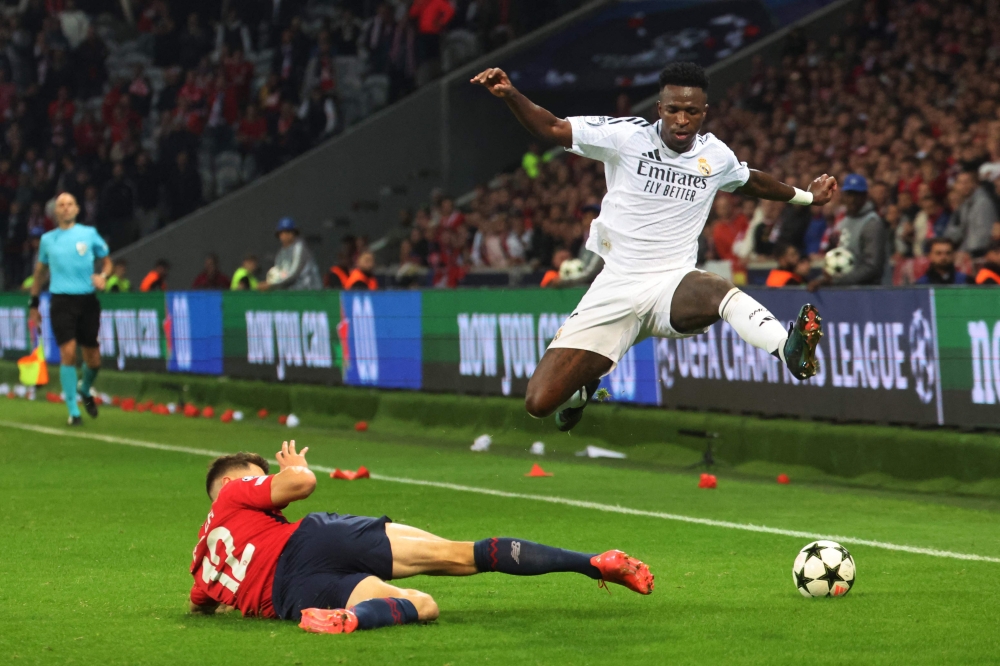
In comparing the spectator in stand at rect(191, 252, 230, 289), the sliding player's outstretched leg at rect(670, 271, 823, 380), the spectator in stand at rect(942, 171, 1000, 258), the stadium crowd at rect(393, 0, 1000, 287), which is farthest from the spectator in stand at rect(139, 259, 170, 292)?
the sliding player's outstretched leg at rect(670, 271, 823, 380)

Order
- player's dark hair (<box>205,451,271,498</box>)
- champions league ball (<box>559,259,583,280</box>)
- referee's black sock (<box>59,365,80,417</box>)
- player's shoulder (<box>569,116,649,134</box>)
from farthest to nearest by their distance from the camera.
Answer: referee's black sock (<box>59,365,80,417</box>) < champions league ball (<box>559,259,583,280</box>) < player's shoulder (<box>569,116,649,134</box>) < player's dark hair (<box>205,451,271,498</box>)

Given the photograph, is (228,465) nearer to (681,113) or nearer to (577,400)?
(577,400)

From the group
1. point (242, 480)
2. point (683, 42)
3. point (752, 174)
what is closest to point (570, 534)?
point (752, 174)

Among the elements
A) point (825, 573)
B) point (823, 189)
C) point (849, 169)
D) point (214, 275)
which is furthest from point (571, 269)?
point (214, 275)

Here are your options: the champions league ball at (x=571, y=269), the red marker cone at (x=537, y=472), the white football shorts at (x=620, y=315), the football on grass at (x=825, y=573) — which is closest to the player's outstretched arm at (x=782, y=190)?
the white football shorts at (x=620, y=315)

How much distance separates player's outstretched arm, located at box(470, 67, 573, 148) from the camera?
766cm

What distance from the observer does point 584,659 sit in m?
6.19

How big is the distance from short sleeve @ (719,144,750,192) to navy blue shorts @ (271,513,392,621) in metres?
3.19

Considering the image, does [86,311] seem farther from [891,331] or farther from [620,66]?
[620,66]

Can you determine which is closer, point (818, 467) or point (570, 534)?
point (570, 534)

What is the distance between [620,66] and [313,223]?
6.41 m

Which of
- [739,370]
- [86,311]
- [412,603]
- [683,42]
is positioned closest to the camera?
[412,603]

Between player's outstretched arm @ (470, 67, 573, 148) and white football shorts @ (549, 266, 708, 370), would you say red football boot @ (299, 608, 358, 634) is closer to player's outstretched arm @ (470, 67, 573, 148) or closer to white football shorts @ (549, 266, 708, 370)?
player's outstretched arm @ (470, 67, 573, 148)

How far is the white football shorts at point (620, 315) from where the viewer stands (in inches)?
338
